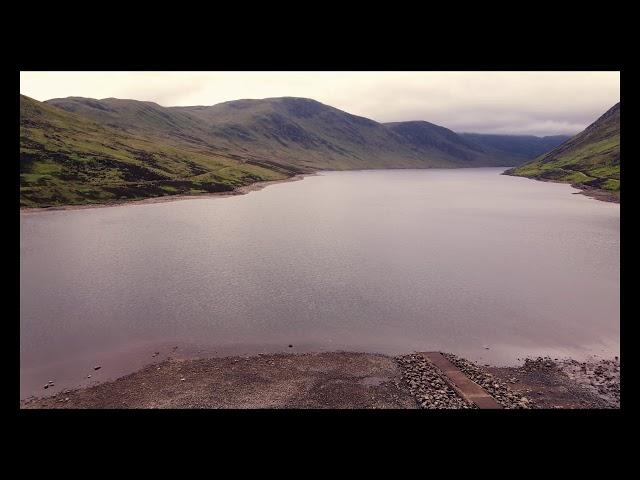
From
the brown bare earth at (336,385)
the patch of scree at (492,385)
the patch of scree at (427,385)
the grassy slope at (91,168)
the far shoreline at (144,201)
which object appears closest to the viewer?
the patch of scree at (427,385)

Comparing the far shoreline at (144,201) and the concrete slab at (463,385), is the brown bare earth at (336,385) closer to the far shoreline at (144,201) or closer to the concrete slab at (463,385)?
the concrete slab at (463,385)

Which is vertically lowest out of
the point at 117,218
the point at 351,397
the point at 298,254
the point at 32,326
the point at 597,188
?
the point at 351,397

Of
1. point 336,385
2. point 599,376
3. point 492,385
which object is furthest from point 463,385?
point 599,376

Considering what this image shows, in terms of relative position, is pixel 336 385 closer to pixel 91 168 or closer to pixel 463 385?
pixel 463 385

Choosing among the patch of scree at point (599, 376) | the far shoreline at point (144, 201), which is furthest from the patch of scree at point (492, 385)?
the far shoreline at point (144, 201)

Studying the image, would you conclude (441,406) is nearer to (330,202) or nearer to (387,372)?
(387,372)
